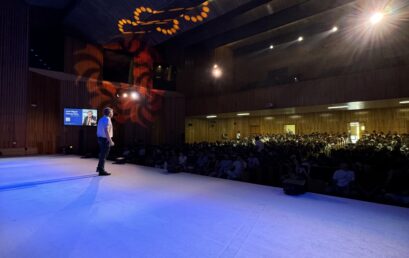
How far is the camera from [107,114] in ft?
14.5

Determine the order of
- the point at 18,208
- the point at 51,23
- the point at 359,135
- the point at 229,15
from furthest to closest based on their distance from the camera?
1. the point at 359,135
2. the point at 229,15
3. the point at 51,23
4. the point at 18,208

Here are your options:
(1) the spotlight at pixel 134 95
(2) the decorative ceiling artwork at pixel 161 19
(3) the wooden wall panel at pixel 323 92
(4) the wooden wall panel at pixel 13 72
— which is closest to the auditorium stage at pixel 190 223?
(2) the decorative ceiling artwork at pixel 161 19

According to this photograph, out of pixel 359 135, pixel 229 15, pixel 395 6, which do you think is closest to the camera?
pixel 395 6

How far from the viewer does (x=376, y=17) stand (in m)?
11.0

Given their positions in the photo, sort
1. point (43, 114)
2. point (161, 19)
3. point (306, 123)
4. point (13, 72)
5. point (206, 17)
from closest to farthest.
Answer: point (13, 72) < point (161, 19) < point (206, 17) < point (43, 114) < point (306, 123)

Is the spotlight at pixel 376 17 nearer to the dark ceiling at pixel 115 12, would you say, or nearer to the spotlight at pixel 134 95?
the dark ceiling at pixel 115 12

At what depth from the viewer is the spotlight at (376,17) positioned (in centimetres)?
1093

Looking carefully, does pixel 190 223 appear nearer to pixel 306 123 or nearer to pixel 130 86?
pixel 130 86

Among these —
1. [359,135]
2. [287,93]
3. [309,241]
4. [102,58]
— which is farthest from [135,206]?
[359,135]

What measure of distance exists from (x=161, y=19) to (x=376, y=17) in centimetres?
1022

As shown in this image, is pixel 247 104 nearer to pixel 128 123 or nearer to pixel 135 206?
pixel 128 123

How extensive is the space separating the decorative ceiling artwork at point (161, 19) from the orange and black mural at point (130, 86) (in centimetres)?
202

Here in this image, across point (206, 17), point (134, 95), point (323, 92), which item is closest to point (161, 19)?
point (206, 17)

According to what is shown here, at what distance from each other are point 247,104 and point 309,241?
39.0 feet
